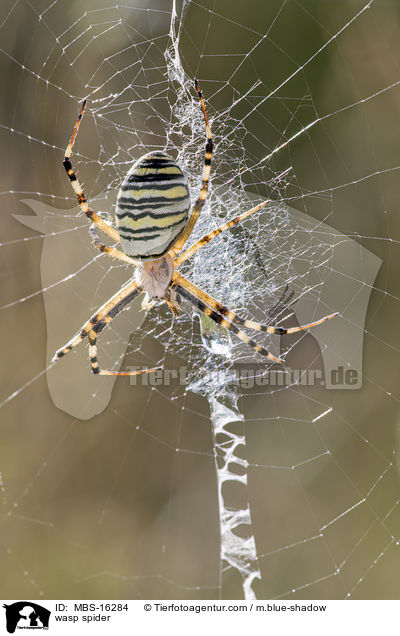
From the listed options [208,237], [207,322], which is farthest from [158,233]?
[207,322]

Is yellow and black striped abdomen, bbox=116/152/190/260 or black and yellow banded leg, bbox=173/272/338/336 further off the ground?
yellow and black striped abdomen, bbox=116/152/190/260

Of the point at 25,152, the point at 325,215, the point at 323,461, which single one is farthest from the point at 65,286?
the point at 323,461

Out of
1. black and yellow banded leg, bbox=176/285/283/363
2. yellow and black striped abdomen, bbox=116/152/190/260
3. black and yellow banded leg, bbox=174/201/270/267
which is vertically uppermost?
yellow and black striped abdomen, bbox=116/152/190/260

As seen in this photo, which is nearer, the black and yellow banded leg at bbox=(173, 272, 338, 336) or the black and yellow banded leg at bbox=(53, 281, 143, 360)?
the black and yellow banded leg at bbox=(173, 272, 338, 336)

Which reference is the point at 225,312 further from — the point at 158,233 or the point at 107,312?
the point at 158,233

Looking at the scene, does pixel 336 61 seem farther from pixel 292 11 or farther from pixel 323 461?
pixel 323 461

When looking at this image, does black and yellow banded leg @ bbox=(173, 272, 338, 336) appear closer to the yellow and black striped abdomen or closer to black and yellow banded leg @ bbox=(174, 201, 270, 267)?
black and yellow banded leg @ bbox=(174, 201, 270, 267)
